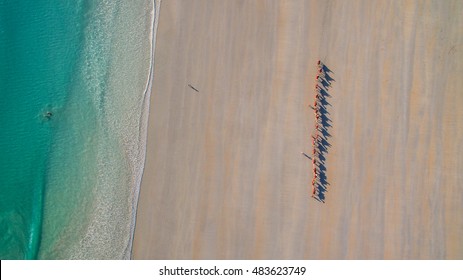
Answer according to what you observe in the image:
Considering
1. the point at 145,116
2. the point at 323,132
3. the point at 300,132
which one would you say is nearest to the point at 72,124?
the point at 145,116

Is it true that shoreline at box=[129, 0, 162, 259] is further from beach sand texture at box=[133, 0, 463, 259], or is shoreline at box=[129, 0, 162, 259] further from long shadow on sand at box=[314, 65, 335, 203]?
long shadow on sand at box=[314, 65, 335, 203]

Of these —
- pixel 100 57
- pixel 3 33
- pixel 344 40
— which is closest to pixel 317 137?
pixel 344 40

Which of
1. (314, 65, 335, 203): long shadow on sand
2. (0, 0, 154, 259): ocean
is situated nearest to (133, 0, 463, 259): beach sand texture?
(314, 65, 335, 203): long shadow on sand

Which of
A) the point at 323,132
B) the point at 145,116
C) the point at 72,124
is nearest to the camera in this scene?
the point at 323,132

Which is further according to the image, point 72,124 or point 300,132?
point 72,124

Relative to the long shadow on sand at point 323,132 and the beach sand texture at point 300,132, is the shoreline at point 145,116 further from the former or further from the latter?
the long shadow on sand at point 323,132

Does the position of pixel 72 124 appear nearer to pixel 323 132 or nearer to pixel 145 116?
pixel 145 116

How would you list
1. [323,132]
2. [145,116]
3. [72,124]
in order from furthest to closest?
[72,124] → [145,116] → [323,132]
